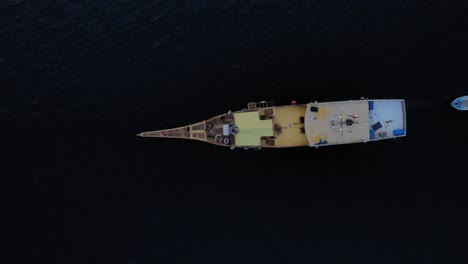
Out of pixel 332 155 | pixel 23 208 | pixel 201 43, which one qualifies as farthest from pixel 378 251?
pixel 23 208

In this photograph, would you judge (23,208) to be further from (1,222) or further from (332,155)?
(332,155)

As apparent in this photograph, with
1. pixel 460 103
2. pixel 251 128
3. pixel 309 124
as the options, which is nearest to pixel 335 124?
pixel 309 124

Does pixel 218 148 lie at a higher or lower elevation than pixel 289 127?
lower

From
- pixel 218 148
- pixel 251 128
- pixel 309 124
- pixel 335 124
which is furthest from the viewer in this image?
pixel 218 148

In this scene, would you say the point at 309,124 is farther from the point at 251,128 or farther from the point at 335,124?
the point at 251,128

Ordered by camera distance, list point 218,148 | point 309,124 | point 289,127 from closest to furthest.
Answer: point 309,124 → point 289,127 → point 218,148

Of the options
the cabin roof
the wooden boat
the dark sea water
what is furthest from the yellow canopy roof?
the cabin roof

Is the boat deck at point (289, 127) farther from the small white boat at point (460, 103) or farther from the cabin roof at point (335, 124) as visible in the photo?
the small white boat at point (460, 103)

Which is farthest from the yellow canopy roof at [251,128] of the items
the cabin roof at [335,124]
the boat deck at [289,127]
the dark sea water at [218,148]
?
the cabin roof at [335,124]
